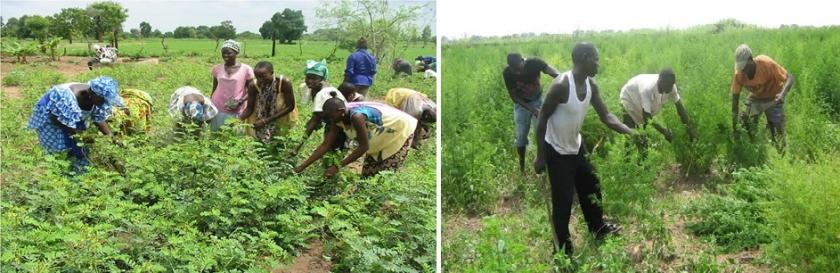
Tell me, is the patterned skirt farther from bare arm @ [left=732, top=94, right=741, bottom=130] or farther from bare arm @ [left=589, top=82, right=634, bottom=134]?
bare arm @ [left=732, top=94, right=741, bottom=130]

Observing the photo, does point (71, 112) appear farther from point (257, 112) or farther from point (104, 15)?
point (104, 15)

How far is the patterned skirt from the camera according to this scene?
3865 millimetres

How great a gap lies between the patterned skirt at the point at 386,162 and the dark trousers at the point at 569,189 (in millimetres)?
1061

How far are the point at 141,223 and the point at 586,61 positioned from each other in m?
1.92

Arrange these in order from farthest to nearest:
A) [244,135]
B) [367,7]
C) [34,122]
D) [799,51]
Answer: [367,7] → [244,135] → [34,122] → [799,51]

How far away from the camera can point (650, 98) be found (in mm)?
3178

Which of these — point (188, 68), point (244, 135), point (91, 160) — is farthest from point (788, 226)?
point (188, 68)

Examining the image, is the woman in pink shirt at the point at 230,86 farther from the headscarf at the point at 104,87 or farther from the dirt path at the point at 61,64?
the dirt path at the point at 61,64

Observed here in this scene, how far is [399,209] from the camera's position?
3.51 m

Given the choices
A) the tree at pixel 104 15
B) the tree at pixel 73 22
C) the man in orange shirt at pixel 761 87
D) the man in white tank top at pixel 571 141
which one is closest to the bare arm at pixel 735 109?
the man in orange shirt at pixel 761 87

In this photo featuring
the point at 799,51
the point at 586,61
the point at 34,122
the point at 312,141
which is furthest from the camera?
the point at 312,141

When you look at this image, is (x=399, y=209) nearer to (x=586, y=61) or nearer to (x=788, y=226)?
(x=586, y=61)

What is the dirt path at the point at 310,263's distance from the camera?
3.12m

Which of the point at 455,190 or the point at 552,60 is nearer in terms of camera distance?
the point at 552,60
